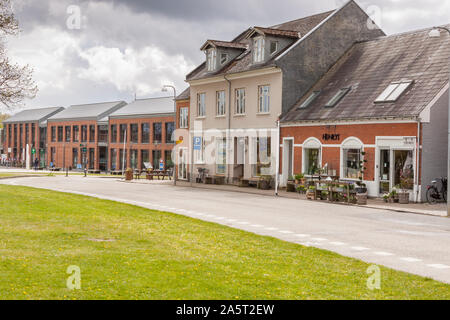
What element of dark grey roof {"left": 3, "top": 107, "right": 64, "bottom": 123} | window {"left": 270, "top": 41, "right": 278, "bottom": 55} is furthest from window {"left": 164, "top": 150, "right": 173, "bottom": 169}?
dark grey roof {"left": 3, "top": 107, "right": 64, "bottom": 123}

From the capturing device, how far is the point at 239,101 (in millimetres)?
36688

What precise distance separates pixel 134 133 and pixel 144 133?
254 cm

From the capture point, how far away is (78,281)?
7.05m

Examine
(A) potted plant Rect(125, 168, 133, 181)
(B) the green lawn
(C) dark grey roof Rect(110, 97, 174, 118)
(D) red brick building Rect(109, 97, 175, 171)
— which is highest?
(C) dark grey roof Rect(110, 97, 174, 118)

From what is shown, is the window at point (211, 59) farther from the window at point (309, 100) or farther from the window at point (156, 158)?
the window at point (156, 158)

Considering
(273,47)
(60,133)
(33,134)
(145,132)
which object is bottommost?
(145,132)

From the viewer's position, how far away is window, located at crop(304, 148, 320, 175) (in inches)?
1191

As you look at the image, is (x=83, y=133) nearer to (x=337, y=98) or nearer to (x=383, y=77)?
(x=337, y=98)

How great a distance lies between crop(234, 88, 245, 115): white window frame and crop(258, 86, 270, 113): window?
1.76 meters

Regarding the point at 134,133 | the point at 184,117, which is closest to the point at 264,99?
the point at 184,117

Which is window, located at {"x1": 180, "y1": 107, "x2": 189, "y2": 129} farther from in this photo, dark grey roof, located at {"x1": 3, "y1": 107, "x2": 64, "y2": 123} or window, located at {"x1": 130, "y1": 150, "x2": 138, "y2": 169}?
dark grey roof, located at {"x1": 3, "y1": 107, "x2": 64, "y2": 123}

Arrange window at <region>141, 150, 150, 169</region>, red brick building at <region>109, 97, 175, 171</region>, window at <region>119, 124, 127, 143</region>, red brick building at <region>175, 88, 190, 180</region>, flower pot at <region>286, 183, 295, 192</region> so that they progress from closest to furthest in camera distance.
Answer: flower pot at <region>286, 183, 295, 192</region>
red brick building at <region>175, 88, 190, 180</region>
red brick building at <region>109, 97, 175, 171</region>
window at <region>141, 150, 150, 169</region>
window at <region>119, 124, 127, 143</region>
